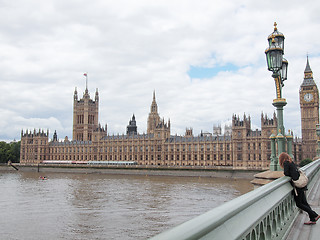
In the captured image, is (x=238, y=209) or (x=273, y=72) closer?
(x=238, y=209)

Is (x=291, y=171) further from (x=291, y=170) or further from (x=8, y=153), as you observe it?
(x=8, y=153)

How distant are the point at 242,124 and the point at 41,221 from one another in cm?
6642

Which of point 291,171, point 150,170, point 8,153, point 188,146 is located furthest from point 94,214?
point 8,153

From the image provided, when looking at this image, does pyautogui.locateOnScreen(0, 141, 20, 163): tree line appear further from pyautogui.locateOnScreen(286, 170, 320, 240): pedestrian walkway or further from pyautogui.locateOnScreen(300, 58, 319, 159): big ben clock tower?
pyautogui.locateOnScreen(286, 170, 320, 240): pedestrian walkway

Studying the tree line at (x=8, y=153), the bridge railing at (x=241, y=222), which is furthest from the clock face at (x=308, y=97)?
the tree line at (x=8, y=153)

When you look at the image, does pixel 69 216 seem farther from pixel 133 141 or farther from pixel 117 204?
pixel 133 141

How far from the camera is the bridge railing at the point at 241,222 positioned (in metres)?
2.18

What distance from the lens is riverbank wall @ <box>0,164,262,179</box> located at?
Answer: 68.1 m

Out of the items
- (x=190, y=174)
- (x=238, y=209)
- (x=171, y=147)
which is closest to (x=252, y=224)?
(x=238, y=209)

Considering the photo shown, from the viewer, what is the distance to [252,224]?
10.6 ft

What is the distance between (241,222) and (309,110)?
9687 centimetres

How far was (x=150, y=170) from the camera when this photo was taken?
256 feet

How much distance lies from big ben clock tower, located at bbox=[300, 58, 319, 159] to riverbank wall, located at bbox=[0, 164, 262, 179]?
28.6 m

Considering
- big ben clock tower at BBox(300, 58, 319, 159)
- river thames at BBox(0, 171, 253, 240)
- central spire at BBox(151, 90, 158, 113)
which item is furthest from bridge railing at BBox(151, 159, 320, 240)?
central spire at BBox(151, 90, 158, 113)
